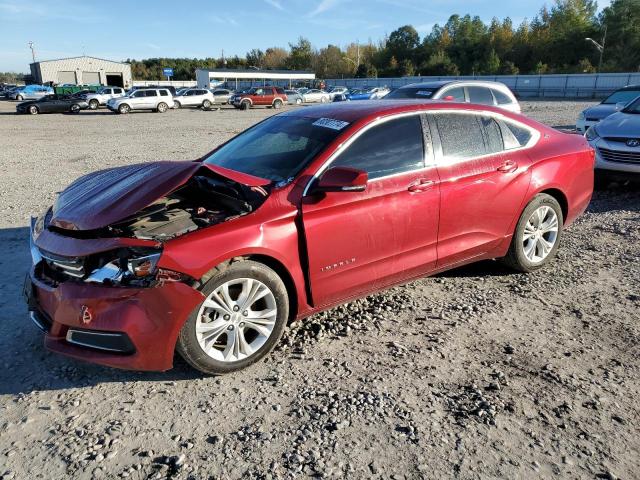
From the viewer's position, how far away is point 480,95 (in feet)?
35.2

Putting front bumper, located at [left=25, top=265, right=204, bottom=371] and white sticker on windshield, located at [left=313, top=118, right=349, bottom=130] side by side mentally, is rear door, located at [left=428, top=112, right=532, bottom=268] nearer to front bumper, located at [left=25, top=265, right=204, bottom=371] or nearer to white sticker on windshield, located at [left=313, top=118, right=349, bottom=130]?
white sticker on windshield, located at [left=313, top=118, right=349, bottom=130]

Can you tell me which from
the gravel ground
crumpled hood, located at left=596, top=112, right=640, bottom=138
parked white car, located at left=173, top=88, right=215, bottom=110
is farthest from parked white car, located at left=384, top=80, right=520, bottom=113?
parked white car, located at left=173, top=88, right=215, bottom=110

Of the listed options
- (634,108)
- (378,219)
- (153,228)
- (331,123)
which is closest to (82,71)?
(634,108)

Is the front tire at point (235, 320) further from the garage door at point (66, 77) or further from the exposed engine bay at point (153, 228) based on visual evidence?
the garage door at point (66, 77)

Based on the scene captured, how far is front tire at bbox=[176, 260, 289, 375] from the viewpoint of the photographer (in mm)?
3014

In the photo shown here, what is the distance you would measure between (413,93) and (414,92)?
46mm

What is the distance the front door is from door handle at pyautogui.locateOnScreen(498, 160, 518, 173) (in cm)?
79

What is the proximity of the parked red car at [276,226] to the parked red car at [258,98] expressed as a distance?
117ft

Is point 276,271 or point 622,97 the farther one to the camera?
point 622,97

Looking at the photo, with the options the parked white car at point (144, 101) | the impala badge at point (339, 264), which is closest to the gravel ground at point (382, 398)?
the impala badge at point (339, 264)

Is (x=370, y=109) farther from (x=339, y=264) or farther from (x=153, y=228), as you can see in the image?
(x=153, y=228)

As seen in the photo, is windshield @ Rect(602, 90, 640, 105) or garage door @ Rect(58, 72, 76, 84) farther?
garage door @ Rect(58, 72, 76, 84)

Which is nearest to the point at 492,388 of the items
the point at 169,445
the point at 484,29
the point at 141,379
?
the point at 169,445

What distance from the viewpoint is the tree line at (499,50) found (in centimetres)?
7388
